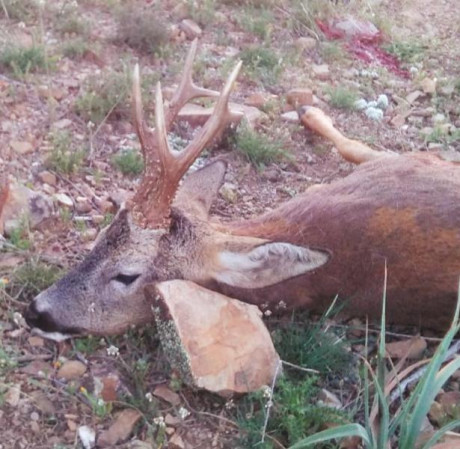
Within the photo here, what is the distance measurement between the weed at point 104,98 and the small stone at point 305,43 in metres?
1.82

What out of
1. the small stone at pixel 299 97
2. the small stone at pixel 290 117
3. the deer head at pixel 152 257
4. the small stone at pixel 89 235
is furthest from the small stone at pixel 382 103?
the small stone at pixel 89 235

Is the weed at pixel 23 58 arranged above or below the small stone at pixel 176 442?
above

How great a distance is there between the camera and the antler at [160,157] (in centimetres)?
410

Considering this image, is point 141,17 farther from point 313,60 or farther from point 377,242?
point 377,242

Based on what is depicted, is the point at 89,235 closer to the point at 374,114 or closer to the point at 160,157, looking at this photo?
the point at 160,157

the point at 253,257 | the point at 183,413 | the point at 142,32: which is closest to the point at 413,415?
the point at 183,413

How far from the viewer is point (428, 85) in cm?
724

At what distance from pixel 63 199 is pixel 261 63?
2.54 meters

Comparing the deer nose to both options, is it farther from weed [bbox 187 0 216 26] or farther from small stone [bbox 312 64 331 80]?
weed [bbox 187 0 216 26]

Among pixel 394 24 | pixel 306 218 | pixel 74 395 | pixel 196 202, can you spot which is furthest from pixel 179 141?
pixel 394 24

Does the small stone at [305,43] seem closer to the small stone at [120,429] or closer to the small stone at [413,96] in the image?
the small stone at [413,96]

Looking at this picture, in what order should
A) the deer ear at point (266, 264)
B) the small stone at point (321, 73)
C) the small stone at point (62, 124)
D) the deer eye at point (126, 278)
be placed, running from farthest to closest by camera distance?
the small stone at point (321, 73), the small stone at point (62, 124), the deer eye at point (126, 278), the deer ear at point (266, 264)

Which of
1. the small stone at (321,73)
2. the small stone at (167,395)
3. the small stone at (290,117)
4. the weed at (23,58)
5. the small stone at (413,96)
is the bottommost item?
the small stone at (167,395)

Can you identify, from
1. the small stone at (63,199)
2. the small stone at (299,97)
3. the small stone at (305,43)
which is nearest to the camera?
the small stone at (63,199)
